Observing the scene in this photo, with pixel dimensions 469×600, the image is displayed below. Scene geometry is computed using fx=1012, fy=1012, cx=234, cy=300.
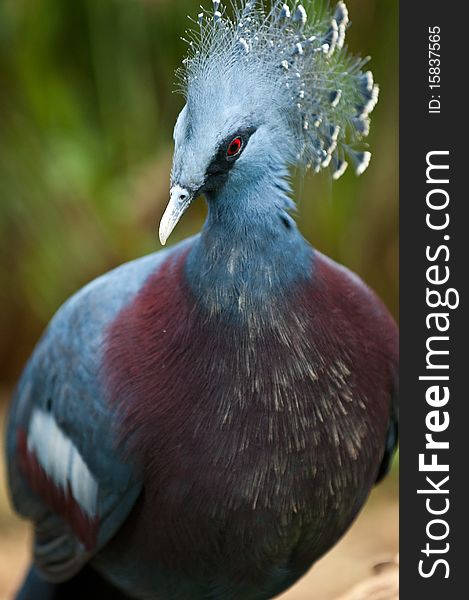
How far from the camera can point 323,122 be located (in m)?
2.13

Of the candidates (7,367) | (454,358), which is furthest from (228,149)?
(7,367)

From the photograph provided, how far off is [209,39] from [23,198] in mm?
2921

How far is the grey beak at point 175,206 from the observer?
1.91 m

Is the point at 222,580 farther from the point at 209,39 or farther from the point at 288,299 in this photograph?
the point at 209,39

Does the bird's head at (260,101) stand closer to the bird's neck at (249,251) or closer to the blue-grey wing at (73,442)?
the bird's neck at (249,251)

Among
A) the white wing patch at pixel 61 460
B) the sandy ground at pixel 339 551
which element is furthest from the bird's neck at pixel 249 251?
the sandy ground at pixel 339 551

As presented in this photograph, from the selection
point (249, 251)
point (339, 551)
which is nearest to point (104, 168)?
point (339, 551)

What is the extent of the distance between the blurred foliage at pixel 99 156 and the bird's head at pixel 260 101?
2.30 meters

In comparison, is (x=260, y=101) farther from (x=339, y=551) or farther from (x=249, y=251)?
(x=339, y=551)

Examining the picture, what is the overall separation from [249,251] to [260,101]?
0.98ft

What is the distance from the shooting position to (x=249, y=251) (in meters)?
2.04

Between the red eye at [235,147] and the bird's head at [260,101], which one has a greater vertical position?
the bird's head at [260,101]

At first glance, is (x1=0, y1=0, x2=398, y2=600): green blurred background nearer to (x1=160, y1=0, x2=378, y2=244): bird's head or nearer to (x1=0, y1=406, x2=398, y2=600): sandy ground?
(x1=0, y1=406, x2=398, y2=600): sandy ground

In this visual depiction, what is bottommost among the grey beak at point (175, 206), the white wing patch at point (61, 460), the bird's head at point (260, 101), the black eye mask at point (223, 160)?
the white wing patch at point (61, 460)
